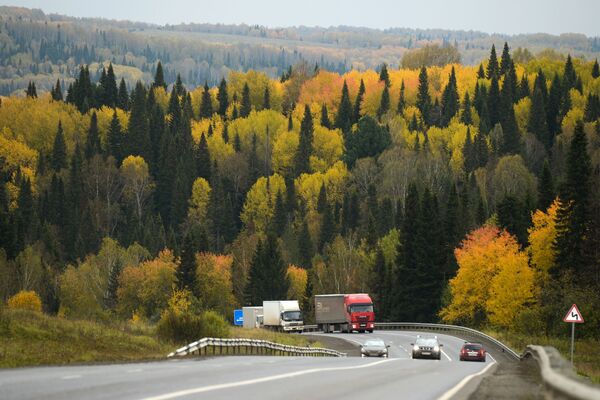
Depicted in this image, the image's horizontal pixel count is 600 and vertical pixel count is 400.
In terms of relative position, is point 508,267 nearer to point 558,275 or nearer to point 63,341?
point 558,275

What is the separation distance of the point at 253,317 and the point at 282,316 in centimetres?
827

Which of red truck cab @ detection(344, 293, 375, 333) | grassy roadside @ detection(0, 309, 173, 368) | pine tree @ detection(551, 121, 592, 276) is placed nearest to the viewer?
grassy roadside @ detection(0, 309, 173, 368)

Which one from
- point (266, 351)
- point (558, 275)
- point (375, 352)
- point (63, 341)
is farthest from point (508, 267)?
point (63, 341)

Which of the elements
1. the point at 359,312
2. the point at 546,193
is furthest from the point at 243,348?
the point at 546,193

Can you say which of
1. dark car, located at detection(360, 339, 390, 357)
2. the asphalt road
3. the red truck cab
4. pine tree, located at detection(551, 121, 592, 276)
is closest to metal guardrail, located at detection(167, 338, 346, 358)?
dark car, located at detection(360, 339, 390, 357)

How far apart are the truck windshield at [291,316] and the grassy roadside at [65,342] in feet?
209

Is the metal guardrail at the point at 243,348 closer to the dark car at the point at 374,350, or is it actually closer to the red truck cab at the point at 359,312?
the dark car at the point at 374,350

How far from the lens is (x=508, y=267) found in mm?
118000

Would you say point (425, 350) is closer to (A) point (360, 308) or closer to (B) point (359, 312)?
(B) point (359, 312)

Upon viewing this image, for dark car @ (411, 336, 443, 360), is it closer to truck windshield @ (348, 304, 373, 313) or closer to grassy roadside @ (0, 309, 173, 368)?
grassy roadside @ (0, 309, 173, 368)

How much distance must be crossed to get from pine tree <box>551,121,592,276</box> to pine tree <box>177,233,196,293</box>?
61615mm

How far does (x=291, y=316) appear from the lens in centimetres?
11356

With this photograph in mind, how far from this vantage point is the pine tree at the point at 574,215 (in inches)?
4114

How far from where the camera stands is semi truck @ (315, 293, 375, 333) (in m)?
109
